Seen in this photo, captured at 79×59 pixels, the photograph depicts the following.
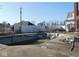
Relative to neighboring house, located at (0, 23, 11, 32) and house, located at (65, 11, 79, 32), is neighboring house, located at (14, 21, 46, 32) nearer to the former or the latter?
neighboring house, located at (0, 23, 11, 32)

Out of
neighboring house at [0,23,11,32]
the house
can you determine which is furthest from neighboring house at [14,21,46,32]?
the house

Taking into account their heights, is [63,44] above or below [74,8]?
below

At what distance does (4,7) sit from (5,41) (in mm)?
523

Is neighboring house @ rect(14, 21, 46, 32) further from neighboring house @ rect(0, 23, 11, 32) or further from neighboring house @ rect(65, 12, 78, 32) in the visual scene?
neighboring house @ rect(65, 12, 78, 32)

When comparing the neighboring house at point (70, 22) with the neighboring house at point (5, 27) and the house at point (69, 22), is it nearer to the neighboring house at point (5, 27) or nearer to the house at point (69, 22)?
the house at point (69, 22)

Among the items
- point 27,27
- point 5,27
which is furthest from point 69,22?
point 5,27

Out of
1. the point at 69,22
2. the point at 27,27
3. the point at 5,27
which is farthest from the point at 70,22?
the point at 5,27

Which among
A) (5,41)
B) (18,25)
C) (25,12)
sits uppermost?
(25,12)

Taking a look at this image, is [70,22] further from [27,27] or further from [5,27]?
[5,27]

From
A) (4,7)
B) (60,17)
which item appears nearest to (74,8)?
Answer: (60,17)

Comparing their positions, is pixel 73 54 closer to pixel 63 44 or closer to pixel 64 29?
pixel 63 44

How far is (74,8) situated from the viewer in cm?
326

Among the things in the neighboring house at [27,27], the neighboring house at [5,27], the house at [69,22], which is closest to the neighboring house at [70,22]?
the house at [69,22]

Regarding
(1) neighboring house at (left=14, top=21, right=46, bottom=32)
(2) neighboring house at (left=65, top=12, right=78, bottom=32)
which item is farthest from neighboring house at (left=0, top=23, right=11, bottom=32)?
(2) neighboring house at (left=65, top=12, right=78, bottom=32)
